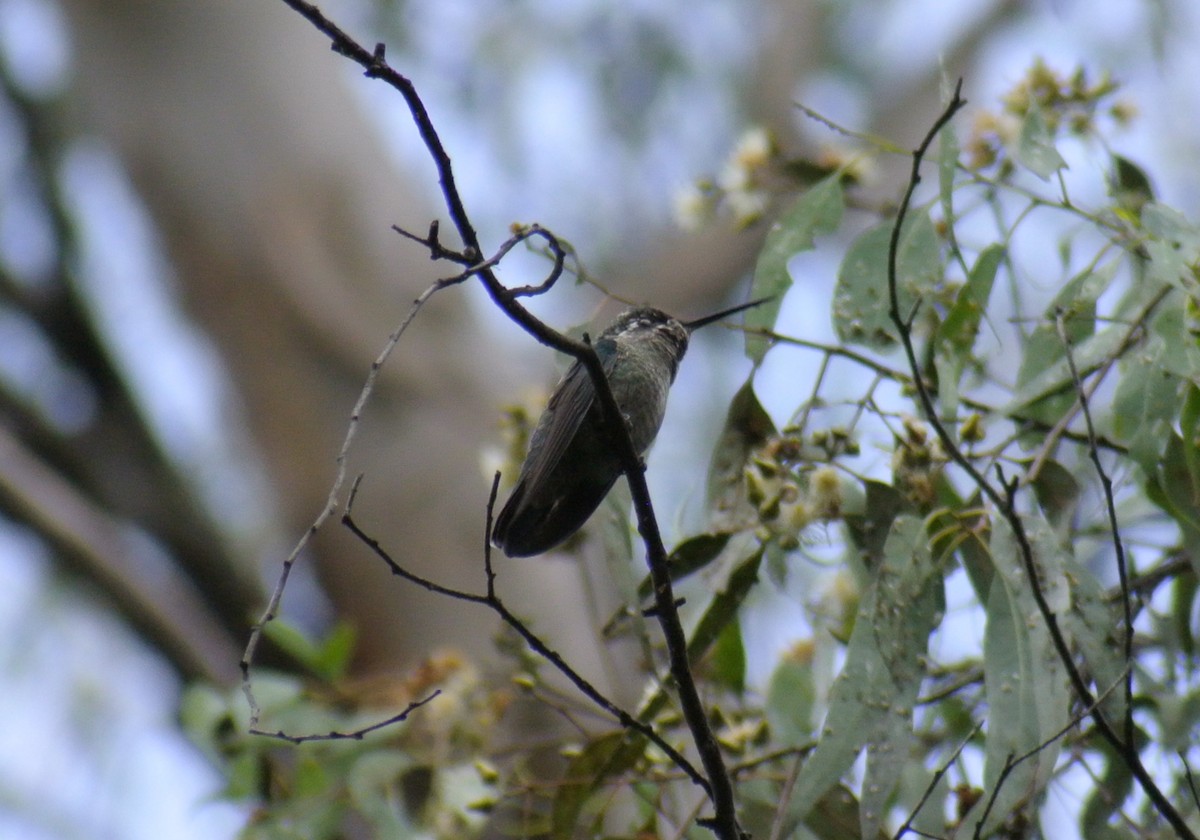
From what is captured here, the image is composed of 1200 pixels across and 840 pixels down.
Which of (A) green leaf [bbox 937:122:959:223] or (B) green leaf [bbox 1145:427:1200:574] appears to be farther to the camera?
(A) green leaf [bbox 937:122:959:223]

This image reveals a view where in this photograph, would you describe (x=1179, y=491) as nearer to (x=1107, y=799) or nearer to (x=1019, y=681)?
(x=1019, y=681)

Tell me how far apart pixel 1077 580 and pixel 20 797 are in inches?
177

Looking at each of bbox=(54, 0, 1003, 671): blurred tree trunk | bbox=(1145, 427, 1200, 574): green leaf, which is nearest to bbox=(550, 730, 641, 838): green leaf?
bbox=(1145, 427, 1200, 574): green leaf

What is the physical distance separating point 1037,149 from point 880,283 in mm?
316

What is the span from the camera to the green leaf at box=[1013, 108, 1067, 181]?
1891 mm

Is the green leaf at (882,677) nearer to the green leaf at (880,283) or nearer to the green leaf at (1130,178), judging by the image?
the green leaf at (880,283)

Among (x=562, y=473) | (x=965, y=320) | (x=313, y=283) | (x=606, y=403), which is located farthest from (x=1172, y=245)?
(x=313, y=283)

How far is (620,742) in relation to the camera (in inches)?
80.8

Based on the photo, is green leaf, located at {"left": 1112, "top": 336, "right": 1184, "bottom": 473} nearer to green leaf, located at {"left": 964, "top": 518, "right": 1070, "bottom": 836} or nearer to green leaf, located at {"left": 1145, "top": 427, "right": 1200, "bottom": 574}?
green leaf, located at {"left": 1145, "top": 427, "right": 1200, "bottom": 574}

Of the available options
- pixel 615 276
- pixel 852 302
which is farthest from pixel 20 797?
pixel 852 302

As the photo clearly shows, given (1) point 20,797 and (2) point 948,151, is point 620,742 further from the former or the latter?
(1) point 20,797

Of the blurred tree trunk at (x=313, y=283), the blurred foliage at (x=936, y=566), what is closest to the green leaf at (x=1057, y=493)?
the blurred foliage at (x=936, y=566)

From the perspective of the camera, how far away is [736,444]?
2.17 meters

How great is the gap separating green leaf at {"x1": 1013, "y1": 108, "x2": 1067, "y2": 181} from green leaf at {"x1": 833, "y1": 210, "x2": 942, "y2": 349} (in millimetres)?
205
